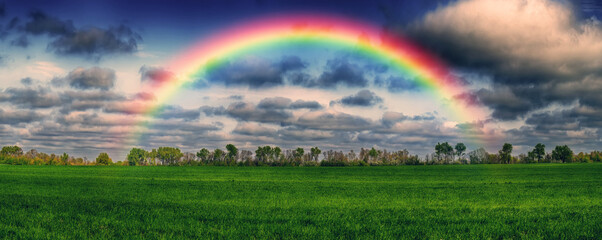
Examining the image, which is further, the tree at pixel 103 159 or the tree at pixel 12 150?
the tree at pixel 12 150

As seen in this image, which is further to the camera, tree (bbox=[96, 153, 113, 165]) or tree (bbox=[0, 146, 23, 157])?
tree (bbox=[0, 146, 23, 157])

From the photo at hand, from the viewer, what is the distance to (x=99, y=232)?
11.7m

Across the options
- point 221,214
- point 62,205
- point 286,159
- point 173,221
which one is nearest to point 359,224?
point 221,214

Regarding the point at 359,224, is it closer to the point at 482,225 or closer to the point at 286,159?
the point at 482,225

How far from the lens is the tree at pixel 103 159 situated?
174m

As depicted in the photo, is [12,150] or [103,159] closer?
[103,159]

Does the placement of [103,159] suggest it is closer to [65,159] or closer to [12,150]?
[65,159]

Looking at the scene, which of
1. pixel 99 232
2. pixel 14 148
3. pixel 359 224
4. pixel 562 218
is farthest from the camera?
pixel 14 148

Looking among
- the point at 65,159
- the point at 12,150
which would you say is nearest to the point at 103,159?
the point at 65,159

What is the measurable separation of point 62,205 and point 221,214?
863 cm

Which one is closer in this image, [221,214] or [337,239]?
[337,239]

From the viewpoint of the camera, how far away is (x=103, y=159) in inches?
6850

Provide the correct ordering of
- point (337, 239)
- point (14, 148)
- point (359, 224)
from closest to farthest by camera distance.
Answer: point (337, 239) → point (359, 224) → point (14, 148)

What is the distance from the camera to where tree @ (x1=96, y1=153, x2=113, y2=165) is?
173500 millimetres
